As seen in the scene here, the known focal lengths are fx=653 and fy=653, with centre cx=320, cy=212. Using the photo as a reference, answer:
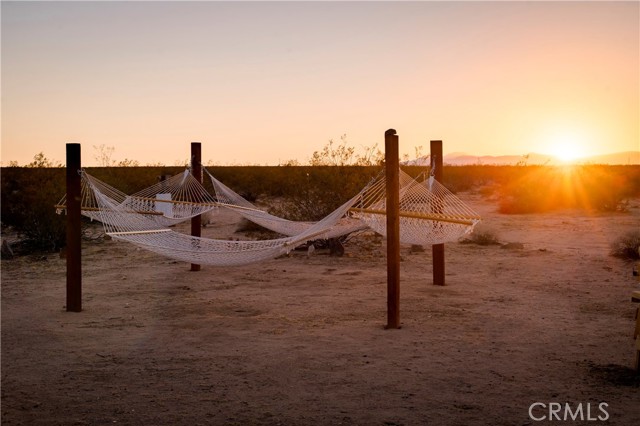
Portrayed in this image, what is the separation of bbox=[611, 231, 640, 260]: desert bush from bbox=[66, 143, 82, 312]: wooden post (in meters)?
6.38

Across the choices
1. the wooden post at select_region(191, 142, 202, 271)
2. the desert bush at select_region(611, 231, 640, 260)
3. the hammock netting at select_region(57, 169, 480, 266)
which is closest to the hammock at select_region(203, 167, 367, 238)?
the hammock netting at select_region(57, 169, 480, 266)

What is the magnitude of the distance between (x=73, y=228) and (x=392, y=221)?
2779mm

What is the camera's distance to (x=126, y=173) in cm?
1911

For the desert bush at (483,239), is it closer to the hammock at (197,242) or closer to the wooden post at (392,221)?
the hammock at (197,242)

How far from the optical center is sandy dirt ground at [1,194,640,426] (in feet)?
11.1

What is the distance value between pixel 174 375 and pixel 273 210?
278 inches

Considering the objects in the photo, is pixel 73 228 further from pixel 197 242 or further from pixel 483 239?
pixel 483 239

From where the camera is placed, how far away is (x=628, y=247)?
26.6ft

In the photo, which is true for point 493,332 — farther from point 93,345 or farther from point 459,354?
point 93,345

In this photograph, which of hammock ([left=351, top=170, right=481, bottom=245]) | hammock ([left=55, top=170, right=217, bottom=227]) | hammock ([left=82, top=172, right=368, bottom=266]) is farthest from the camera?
hammock ([left=55, top=170, right=217, bottom=227])

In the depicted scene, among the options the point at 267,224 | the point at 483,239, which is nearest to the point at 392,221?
the point at 267,224

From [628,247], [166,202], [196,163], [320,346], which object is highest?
[196,163]

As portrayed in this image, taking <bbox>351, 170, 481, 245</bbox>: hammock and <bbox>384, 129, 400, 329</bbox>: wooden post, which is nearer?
<bbox>384, 129, 400, 329</bbox>: wooden post

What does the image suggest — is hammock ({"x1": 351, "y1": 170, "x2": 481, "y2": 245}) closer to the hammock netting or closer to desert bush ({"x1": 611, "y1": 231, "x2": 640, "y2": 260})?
the hammock netting
